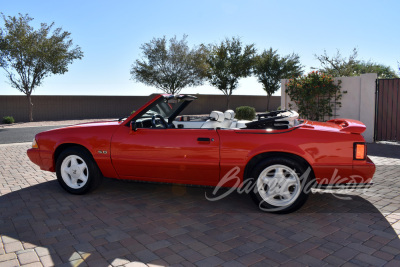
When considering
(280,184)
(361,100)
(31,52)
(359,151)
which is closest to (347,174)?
(359,151)

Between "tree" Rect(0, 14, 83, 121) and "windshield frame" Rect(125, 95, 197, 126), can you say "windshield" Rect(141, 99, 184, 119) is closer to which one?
"windshield frame" Rect(125, 95, 197, 126)

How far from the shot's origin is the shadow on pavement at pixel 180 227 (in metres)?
3.27

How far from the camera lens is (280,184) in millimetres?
4219

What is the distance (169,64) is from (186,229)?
27.5 m

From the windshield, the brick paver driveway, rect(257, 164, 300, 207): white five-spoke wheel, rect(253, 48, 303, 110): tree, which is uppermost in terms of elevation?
rect(253, 48, 303, 110): tree

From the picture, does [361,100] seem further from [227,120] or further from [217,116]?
[217,116]

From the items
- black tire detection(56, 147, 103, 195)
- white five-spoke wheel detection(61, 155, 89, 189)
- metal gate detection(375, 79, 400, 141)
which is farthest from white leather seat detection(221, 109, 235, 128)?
metal gate detection(375, 79, 400, 141)

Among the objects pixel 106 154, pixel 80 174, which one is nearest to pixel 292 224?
pixel 106 154

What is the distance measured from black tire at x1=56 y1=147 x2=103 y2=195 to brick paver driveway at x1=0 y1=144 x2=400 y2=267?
15cm

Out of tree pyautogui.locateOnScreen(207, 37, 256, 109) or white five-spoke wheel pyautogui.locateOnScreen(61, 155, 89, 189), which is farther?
tree pyautogui.locateOnScreen(207, 37, 256, 109)

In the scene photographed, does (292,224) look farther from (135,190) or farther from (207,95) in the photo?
(207,95)

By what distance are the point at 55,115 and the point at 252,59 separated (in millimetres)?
18270

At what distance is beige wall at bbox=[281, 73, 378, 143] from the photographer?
10.6 m

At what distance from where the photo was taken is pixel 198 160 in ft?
14.5
